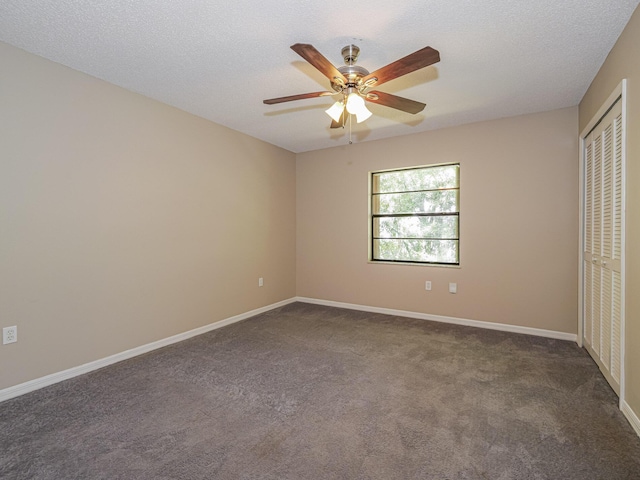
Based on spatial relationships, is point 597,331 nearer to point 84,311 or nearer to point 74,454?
point 74,454

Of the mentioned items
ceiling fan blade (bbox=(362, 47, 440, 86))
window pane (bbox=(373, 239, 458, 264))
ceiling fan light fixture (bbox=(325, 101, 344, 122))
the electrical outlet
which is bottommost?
the electrical outlet

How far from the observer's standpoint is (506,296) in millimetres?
3758

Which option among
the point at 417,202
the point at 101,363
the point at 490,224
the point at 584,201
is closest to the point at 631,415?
the point at 584,201

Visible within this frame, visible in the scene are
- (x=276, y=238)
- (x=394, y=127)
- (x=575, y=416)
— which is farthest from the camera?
(x=276, y=238)

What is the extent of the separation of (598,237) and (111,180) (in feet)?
14.1

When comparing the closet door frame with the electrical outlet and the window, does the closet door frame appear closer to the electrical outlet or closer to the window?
the window

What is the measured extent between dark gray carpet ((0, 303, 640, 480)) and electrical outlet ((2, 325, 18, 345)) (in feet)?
1.36

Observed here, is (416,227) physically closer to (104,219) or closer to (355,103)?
(355,103)

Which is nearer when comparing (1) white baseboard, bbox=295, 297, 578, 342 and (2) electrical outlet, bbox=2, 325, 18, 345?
(2) electrical outlet, bbox=2, 325, 18, 345

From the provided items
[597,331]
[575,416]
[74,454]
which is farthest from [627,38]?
[74,454]

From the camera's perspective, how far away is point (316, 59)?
6.03 feet

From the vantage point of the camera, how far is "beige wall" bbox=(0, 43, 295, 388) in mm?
2322

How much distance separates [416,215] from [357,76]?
2647 mm

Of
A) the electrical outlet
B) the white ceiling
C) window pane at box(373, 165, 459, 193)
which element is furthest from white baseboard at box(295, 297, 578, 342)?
the electrical outlet
